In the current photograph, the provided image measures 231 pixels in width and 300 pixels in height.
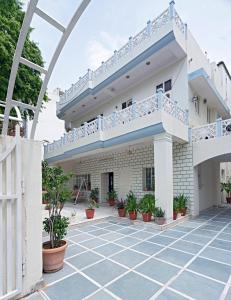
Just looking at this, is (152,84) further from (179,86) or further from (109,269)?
(109,269)

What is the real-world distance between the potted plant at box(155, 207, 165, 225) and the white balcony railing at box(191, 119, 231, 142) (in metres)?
3.44

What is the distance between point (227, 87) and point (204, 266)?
15.3m

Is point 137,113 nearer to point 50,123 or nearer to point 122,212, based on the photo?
point 122,212

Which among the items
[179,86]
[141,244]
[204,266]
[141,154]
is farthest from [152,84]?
[204,266]

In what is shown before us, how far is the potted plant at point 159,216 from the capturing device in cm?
650

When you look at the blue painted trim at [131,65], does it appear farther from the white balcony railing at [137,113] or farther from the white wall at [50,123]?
the white wall at [50,123]

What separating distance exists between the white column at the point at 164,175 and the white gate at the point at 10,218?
5.00m

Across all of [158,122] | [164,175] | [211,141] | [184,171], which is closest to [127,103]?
[158,122]

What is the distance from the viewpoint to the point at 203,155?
26.0ft

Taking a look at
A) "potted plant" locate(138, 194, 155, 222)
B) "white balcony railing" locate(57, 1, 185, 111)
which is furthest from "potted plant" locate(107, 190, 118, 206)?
"white balcony railing" locate(57, 1, 185, 111)

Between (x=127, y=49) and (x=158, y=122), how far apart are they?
5.32m

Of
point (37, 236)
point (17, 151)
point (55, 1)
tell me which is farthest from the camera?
point (37, 236)

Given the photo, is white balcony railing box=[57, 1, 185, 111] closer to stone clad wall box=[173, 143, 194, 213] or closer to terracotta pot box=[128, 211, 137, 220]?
stone clad wall box=[173, 143, 194, 213]

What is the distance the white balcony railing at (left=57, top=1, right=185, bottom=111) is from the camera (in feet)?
27.1
